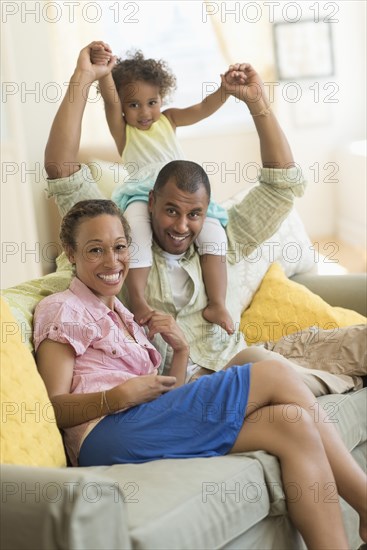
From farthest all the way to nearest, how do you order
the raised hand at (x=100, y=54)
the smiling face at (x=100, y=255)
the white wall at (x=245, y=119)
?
the white wall at (x=245, y=119) < the raised hand at (x=100, y=54) < the smiling face at (x=100, y=255)

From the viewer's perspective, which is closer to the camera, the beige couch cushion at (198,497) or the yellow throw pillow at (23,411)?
the beige couch cushion at (198,497)

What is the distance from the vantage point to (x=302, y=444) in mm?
2068

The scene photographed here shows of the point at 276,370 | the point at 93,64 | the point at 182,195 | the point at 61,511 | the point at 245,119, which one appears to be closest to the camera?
the point at 61,511

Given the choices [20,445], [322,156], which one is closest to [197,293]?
[20,445]

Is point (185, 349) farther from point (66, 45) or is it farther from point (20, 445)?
point (66, 45)

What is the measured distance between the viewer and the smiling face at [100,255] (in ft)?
7.56

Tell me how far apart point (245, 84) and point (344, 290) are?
82 cm

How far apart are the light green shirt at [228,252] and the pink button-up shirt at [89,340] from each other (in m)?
0.27

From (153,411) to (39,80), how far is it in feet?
12.6

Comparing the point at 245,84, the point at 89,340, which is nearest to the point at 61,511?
the point at 89,340

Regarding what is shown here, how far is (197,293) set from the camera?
2.71m

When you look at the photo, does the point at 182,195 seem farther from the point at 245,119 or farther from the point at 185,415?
the point at 245,119

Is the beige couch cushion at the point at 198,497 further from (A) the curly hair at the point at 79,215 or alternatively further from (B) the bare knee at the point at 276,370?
(A) the curly hair at the point at 79,215

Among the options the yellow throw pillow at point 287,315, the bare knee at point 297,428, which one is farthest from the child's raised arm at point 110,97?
the bare knee at point 297,428
